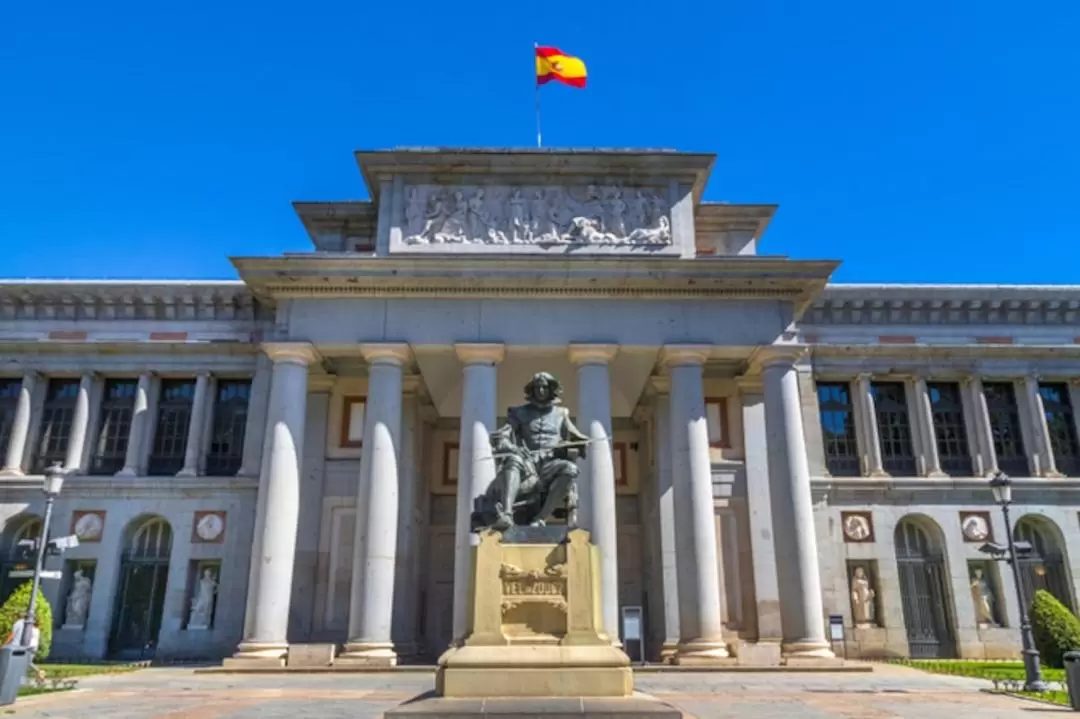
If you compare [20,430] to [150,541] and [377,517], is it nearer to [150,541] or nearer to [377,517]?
[150,541]

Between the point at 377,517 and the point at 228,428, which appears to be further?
the point at 228,428

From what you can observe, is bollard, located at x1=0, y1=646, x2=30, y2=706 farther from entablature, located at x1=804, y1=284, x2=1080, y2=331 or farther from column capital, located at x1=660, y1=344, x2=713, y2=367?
entablature, located at x1=804, y1=284, x2=1080, y2=331

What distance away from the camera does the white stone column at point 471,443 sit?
78.1 feet

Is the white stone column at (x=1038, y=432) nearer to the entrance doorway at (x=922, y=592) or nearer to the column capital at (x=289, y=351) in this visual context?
the entrance doorway at (x=922, y=592)

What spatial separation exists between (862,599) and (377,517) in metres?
18.8

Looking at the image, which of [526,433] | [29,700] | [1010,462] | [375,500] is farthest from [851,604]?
[29,700]

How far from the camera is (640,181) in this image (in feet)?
93.7

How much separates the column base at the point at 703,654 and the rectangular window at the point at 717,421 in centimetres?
848

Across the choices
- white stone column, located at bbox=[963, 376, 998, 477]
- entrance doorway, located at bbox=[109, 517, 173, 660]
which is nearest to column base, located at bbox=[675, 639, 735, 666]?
white stone column, located at bbox=[963, 376, 998, 477]

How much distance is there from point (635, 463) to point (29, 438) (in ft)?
78.9

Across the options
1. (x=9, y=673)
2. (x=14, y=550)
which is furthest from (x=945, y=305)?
(x=14, y=550)

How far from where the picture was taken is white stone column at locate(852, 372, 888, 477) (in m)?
32.4

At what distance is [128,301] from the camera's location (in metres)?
32.8

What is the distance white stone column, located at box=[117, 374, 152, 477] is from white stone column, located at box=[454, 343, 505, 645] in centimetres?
1436
